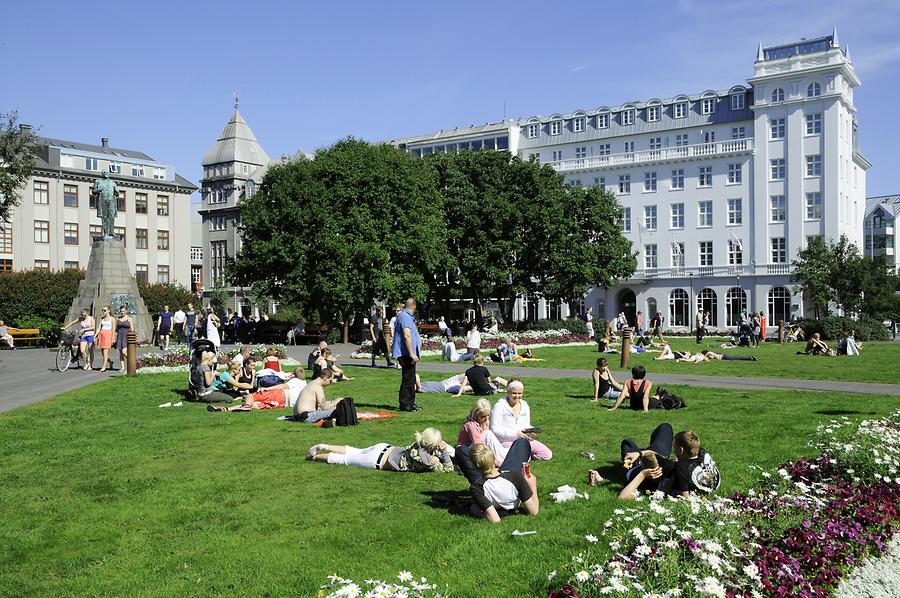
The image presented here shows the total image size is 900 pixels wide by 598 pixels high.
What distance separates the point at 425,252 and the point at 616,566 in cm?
4204

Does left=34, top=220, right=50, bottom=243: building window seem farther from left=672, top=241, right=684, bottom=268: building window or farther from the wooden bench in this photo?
left=672, top=241, right=684, bottom=268: building window

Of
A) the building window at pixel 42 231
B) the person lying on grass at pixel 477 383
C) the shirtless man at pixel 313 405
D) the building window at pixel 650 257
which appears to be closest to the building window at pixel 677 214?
the building window at pixel 650 257

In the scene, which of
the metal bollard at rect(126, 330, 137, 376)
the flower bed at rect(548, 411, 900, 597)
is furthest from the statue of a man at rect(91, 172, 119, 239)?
the flower bed at rect(548, 411, 900, 597)

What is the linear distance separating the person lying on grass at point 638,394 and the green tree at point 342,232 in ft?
98.3

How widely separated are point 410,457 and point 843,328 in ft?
129

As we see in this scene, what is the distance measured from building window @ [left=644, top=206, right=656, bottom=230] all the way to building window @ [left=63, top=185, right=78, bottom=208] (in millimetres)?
51522

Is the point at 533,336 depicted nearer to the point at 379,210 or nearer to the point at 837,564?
the point at 379,210

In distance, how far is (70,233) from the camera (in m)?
75.1

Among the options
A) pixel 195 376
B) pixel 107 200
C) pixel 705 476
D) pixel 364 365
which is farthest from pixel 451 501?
pixel 107 200

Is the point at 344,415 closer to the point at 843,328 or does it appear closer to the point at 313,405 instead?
the point at 313,405

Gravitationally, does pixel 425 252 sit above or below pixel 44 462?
above

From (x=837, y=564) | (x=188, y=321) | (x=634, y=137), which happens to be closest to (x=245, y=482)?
(x=837, y=564)

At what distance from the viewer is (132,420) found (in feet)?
50.5

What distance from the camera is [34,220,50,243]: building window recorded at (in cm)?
7331
